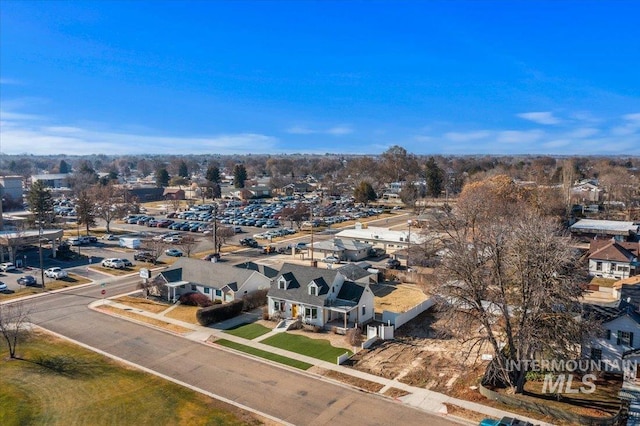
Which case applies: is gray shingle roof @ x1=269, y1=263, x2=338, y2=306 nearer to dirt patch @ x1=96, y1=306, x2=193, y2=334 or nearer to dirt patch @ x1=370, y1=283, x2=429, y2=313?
dirt patch @ x1=370, y1=283, x2=429, y2=313

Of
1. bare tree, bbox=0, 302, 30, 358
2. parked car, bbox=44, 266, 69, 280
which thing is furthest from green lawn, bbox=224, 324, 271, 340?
parked car, bbox=44, 266, 69, 280

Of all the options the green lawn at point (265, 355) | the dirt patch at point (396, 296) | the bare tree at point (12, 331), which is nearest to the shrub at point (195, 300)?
the green lawn at point (265, 355)

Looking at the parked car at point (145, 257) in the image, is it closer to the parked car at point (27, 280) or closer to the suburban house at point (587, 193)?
the parked car at point (27, 280)

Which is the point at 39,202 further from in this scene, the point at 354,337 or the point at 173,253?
the point at 354,337

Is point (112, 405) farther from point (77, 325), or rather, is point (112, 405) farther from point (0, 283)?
point (0, 283)

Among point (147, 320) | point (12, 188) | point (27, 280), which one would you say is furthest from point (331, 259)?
point (12, 188)

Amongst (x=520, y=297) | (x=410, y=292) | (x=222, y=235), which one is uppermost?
(x=520, y=297)

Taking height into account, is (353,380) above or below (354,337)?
below
